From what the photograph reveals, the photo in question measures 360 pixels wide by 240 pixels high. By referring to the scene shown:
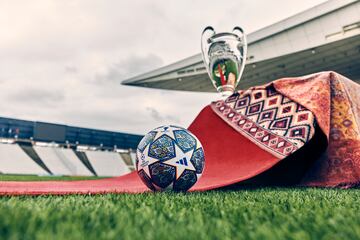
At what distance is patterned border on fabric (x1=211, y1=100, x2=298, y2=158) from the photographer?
285 centimetres

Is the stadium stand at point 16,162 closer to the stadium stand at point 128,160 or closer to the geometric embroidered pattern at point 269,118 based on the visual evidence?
the stadium stand at point 128,160

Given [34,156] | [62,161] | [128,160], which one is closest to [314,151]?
[34,156]

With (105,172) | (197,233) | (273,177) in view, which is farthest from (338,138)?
(105,172)

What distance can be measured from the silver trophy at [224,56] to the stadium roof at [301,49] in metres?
12.4

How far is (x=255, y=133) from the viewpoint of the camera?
10.9 ft

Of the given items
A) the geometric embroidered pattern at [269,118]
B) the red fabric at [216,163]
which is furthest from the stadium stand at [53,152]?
the geometric embroidered pattern at [269,118]

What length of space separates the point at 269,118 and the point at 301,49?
51.9 ft

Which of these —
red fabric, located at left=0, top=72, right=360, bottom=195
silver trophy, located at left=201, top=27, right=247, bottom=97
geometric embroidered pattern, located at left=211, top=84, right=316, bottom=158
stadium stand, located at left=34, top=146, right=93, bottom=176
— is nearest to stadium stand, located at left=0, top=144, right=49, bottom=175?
stadium stand, located at left=34, top=146, right=93, bottom=176

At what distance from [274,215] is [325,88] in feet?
8.24

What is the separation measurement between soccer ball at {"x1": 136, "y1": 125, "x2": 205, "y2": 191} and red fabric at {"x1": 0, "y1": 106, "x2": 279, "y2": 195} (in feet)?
1.11

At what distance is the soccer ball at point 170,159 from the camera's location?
202 cm

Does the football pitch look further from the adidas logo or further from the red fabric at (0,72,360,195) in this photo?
the red fabric at (0,72,360,195)

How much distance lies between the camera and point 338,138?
3.13m

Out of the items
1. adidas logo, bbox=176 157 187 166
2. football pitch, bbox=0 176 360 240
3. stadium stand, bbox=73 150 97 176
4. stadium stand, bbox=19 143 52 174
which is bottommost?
stadium stand, bbox=73 150 97 176
